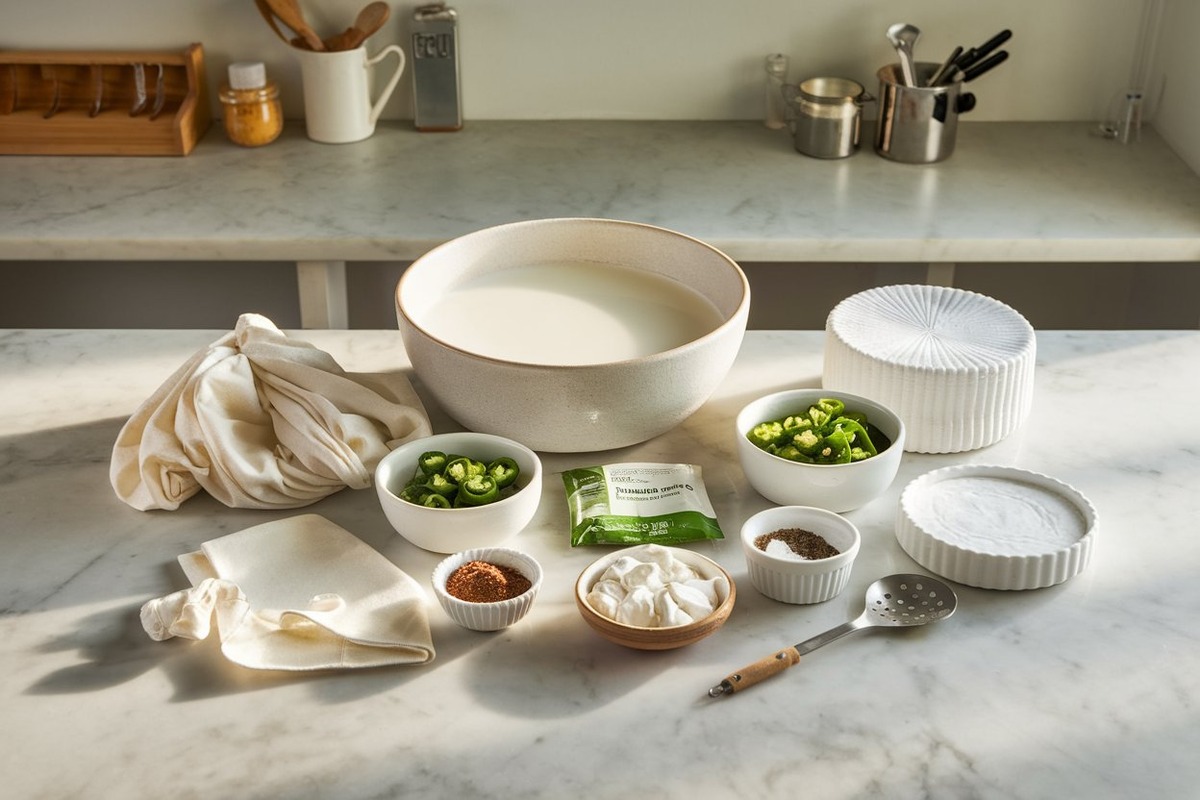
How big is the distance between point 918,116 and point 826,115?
17cm

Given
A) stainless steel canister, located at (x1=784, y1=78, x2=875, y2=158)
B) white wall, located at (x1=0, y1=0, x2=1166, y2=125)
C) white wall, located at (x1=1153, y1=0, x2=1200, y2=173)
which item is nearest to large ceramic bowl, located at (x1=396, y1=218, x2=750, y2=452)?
stainless steel canister, located at (x1=784, y1=78, x2=875, y2=158)

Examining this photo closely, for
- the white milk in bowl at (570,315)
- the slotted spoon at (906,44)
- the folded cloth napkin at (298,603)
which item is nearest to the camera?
the folded cloth napkin at (298,603)

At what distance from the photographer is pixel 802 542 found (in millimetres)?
1090

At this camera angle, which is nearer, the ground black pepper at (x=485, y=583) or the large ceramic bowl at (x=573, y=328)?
the ground black pepper at (x=485, y=583)

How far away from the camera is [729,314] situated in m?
1.32

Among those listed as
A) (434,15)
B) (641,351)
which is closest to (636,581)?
(641,351)

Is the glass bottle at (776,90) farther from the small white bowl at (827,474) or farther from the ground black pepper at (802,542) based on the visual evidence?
the ground black pepper at (802,542)

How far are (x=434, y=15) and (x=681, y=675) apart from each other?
1.68 meters

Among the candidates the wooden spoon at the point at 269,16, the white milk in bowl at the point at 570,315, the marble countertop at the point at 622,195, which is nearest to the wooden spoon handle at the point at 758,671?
the white milk in bowl at the point at 570,315

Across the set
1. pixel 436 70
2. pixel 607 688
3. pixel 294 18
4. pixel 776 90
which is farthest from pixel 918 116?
pixel 607 688

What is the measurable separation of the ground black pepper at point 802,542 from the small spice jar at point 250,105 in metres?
1.59

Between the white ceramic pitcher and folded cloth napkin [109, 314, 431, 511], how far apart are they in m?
1.16

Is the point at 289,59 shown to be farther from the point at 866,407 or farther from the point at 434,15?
the point at 866,407

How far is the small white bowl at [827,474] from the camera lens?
1143 millimetres
